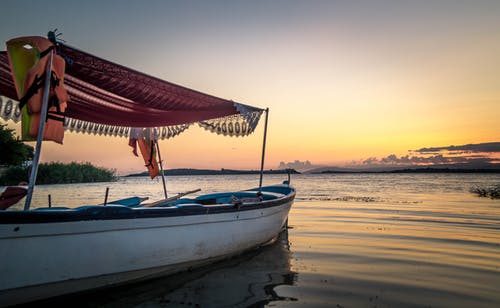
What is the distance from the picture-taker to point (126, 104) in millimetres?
6238

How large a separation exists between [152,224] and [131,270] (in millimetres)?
625

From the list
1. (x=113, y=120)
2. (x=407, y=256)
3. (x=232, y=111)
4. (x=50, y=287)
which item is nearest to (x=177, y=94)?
(x=232, y=111)

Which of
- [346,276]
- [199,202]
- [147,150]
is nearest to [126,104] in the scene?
[147,150]

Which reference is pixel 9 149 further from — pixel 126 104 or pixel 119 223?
pixel 119 223

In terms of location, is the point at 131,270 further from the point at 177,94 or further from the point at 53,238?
the point at 177,94

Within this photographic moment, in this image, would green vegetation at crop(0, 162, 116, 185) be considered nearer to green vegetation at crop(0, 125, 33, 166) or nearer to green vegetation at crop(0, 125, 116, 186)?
green vegetation at crop(0, 125, 116, 186)

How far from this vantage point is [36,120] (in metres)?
3.93

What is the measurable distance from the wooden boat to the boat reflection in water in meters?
0.16

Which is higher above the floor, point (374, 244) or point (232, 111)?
point (232, 111)

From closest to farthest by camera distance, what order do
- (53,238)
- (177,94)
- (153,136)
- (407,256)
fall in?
(53,238) → (177,94) → (407,256) → (153,136)

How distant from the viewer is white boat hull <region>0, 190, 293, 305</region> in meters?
3.34

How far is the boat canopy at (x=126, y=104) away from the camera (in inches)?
187

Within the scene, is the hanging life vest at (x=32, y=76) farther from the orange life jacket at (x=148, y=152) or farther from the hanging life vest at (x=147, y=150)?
the orange life jacket at (x=148, y=152)

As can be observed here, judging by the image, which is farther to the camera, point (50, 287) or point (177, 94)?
point (177, 94)
